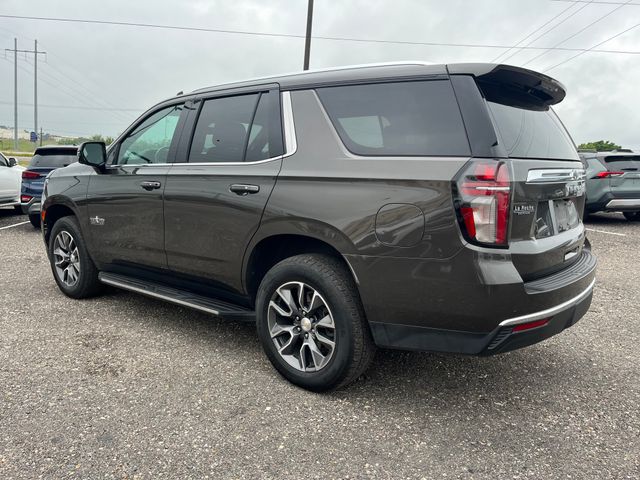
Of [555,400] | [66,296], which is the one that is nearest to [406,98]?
[555,400]

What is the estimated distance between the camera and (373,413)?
2.74 metres

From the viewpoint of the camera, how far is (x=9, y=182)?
9.72 meters

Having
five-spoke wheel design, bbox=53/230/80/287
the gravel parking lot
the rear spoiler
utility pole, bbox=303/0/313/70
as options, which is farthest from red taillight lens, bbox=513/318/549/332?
utility pole, bbox=303/0/313/70

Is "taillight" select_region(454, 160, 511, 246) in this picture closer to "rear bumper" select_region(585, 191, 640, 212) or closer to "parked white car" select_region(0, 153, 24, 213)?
"rear bumper" select_region(585, 191, 640, 212)

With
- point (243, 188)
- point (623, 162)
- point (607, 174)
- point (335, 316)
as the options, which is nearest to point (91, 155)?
point (243, 188)

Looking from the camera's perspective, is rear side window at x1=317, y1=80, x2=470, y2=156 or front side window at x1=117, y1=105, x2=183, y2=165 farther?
front side window at x1=117, y1=105, x2=183, y2=165

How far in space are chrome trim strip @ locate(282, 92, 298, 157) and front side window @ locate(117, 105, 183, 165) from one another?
3.52 feet

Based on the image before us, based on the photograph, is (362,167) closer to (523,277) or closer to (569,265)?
(523,277)

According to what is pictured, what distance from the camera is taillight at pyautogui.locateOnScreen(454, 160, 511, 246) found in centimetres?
229

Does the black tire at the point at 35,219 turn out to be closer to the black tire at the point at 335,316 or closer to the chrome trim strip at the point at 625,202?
the black tire at the point at 335,316

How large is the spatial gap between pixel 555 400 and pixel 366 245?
150 cm

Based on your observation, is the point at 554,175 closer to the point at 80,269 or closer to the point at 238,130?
the point at 238,130

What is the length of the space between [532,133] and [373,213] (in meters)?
0.98

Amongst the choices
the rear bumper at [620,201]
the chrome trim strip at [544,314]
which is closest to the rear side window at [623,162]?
the rear bumper at [620,201]
